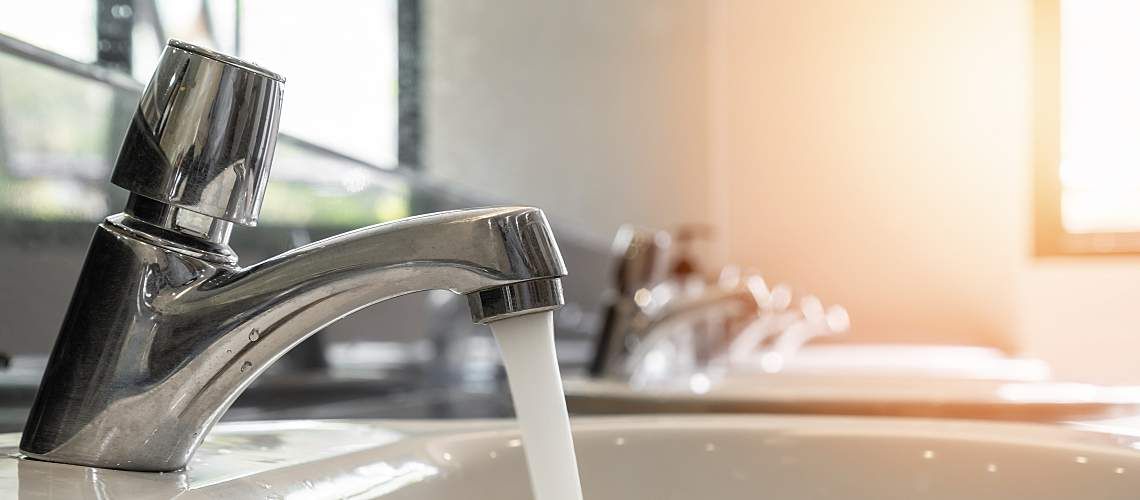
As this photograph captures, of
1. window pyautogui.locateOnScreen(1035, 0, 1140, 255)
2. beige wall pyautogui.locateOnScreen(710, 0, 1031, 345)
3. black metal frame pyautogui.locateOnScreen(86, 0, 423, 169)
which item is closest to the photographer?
black metal frame pyautogui.locateOnScreen(86, 0, 423, 169)

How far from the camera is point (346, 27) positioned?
76cm

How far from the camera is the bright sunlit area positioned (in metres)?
3.27

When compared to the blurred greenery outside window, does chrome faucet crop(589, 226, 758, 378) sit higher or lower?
lower

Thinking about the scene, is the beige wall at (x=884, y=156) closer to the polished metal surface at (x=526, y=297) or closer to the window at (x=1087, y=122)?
Result: the window at (x=1087, y=122)

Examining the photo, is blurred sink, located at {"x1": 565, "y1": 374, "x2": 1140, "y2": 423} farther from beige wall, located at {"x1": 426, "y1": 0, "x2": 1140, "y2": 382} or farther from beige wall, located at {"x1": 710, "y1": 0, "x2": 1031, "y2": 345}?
beige wall, located at {"x1": 710, "y1": 0, "x2": 1031, "y2": 345}

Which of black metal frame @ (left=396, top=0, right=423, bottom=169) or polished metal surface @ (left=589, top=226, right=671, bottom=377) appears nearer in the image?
black metal frame @ (left=396, top=0, right=423, bottom=169)

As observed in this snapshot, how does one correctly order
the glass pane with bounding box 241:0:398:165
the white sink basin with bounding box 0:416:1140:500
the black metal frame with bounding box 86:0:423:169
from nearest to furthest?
the white sink basin with bounding box 0:416:1140:500, the glass pane with bounding box 241:0:398:165, the black metal frame with bounding box 86:0:423:169

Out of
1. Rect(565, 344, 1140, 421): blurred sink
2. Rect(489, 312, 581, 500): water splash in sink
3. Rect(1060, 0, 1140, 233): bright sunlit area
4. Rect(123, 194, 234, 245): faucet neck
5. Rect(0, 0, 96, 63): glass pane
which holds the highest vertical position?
Rect(1060, 0, 1140, 233): bright sunlit area

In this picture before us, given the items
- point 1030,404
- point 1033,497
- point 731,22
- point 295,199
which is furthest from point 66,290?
point 731,22

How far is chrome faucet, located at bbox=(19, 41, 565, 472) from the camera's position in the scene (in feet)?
1.00

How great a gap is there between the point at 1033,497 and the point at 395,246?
0.29 meters

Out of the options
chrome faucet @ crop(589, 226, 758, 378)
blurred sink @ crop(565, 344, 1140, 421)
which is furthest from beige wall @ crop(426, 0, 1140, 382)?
blurred sink @ crop(565, 344, 1140, 421)

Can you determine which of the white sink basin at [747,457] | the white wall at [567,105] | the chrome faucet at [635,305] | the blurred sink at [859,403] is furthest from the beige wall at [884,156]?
the white sink basin at [747,457]

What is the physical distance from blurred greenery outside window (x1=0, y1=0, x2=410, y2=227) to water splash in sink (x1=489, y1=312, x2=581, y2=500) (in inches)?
9.9
